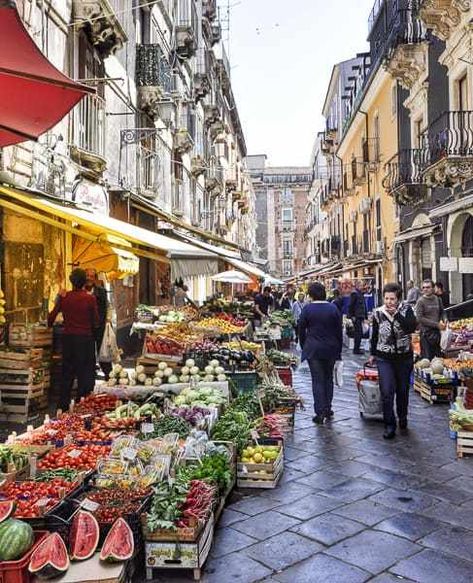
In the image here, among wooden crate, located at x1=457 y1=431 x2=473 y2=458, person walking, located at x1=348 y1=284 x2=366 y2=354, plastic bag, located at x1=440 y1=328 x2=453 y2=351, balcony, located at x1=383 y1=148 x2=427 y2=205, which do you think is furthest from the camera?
balcony, located at x1=383 y1=148 x2=427 y2=205

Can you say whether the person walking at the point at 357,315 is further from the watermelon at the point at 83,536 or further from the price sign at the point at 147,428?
the watermelon at the point at 83,536

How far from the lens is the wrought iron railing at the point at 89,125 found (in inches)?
423

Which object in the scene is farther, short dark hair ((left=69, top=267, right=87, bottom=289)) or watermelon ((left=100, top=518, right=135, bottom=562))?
short dark hair ((left=69, top=267, right=87, bottom=289))

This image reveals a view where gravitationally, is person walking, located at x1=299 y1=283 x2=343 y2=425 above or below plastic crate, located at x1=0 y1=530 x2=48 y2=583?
above

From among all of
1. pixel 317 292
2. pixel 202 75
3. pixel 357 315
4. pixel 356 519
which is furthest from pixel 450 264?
pixel 202 75

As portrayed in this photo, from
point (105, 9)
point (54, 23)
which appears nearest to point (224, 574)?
point (54, 23)

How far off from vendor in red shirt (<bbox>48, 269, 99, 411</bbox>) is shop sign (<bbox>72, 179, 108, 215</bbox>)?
3.02 meters

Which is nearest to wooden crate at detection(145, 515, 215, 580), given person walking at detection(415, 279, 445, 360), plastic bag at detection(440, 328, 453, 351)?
person walking at detection(415, 279, 445, 360)

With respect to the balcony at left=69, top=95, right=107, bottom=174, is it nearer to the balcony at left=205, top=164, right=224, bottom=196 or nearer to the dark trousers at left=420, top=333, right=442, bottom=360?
the dark trousers at left=420, top=333, right=442, bottom=360

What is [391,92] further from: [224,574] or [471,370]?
[224,574]

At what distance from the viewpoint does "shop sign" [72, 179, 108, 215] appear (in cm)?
1033

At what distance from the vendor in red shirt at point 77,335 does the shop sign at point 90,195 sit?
302cm

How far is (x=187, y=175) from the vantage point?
23.2 meters

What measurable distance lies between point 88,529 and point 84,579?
1.16 ft
